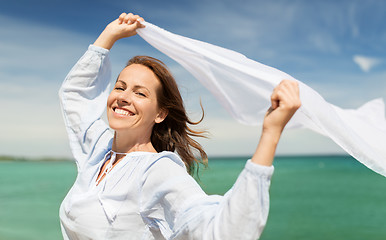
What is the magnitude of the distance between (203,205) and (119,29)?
143 centimetres

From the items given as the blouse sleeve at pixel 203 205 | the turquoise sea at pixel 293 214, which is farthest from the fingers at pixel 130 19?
the turquoise sea at pixel 293 214

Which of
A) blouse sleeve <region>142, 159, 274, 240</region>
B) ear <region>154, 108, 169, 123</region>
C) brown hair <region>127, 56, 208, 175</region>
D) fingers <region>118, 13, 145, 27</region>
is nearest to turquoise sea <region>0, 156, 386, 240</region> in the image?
brown hair <region>127, 56, 208, 175</region>

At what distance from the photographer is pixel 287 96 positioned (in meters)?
1.45

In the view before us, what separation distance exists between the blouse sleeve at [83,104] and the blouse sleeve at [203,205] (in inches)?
35.4

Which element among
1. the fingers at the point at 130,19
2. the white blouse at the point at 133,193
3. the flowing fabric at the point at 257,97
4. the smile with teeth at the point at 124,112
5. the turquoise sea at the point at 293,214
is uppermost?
the fingers at the point at 130,19

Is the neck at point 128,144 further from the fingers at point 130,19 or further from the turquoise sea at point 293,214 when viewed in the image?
the turquoise sea at point 293,214

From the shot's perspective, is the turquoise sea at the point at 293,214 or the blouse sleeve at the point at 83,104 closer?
the blouse sleeve at the point at 83,104

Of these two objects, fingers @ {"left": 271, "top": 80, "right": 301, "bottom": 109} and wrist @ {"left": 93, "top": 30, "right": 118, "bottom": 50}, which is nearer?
fingers @ {"left": 271, "top": 80, "right": 301, "bottom": 109}

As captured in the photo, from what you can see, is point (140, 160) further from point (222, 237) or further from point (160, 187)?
point (222, 237)

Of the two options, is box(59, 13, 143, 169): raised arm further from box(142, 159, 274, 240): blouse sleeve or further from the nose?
box(142, 159, 274, 240): blouse sleeve

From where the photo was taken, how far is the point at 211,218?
154cm

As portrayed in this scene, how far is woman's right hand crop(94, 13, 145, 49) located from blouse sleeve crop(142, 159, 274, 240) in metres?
0.99

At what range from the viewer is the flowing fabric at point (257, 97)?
5.85ft

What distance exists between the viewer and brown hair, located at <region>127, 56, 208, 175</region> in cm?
248
